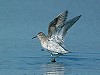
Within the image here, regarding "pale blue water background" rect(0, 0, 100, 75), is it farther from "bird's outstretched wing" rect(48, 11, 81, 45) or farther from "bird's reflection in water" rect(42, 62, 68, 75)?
"bird's outstretched wing" rect(48, 11, 81, 45)

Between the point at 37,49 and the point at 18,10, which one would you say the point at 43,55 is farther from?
the point at 18,10

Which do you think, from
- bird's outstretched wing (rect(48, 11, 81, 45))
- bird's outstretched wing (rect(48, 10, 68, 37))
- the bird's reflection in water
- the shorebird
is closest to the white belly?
the shorebird

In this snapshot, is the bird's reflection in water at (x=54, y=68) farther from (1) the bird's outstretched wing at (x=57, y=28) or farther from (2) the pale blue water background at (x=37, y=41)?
(1) the bird's outstretched wing at (x=57, y=28)

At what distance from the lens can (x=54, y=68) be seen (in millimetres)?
16141

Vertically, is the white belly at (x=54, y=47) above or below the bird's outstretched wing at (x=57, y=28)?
below

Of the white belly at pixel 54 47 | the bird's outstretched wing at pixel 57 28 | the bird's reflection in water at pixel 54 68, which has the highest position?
the bird's outstretched wing at pixel 57 28

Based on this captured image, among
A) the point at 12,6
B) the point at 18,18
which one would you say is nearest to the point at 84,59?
the point at 18,18

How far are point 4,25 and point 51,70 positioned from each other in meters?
10.1

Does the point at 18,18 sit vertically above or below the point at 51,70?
above

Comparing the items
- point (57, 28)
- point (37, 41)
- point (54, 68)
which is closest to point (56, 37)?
point (57, 28)

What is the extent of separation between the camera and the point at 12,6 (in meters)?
30.2

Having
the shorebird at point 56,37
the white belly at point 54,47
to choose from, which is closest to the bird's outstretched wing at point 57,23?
the shorebird at point 56,37

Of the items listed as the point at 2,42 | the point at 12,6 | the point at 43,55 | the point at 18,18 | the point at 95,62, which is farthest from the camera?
the point at 12,6

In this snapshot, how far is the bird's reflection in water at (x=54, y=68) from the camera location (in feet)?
50.3
